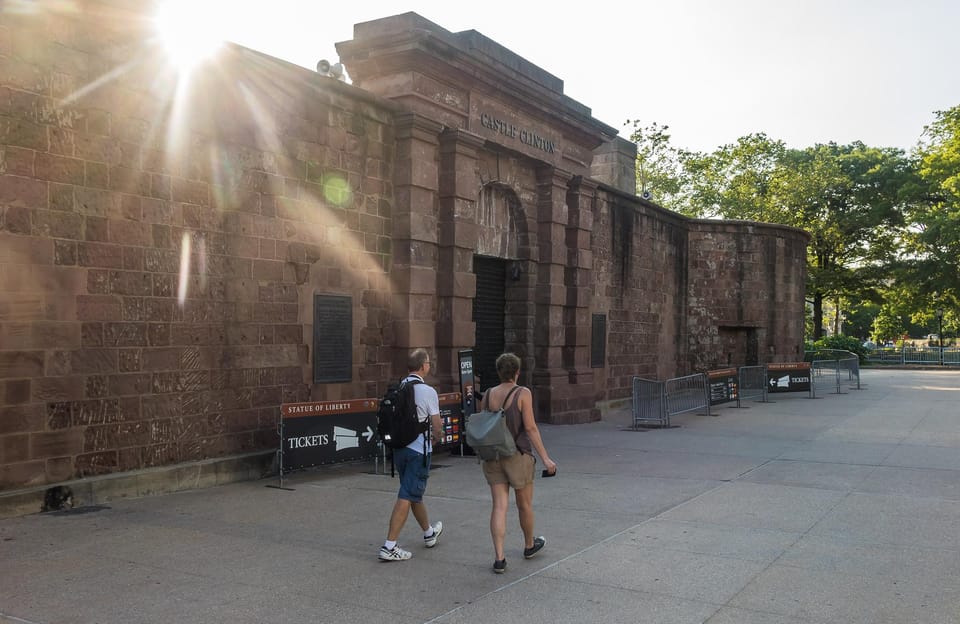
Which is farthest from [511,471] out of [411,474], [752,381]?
[752,381]

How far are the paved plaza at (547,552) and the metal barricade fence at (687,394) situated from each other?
5.62 m

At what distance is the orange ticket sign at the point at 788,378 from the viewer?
2188 cm

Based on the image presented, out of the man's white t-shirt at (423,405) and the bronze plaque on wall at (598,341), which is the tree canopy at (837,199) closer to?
the bronze plaque on wall at (598,341)

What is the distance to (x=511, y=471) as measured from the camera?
19.4 feet

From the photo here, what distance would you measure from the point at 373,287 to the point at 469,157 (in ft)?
9.50

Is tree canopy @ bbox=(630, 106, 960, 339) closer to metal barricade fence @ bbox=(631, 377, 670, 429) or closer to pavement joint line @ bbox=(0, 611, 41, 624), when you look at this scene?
metal barricade fence @ bbox=(631, 377, 670, 429)

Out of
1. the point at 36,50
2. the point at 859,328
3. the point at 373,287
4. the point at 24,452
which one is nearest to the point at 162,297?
the point at 24,452

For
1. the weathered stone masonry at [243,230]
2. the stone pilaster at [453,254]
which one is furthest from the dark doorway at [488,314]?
the stone pilaster at [453,254]

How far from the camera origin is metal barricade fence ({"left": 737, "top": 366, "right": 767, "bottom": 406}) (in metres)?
21.1

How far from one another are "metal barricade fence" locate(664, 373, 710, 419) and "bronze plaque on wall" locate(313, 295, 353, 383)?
7.13 metres

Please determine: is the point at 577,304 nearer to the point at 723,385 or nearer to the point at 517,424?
the point at 723,385

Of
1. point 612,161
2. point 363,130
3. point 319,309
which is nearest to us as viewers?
point 319,309

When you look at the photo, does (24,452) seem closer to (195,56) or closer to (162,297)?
(162,297)

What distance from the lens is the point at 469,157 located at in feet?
43.2
